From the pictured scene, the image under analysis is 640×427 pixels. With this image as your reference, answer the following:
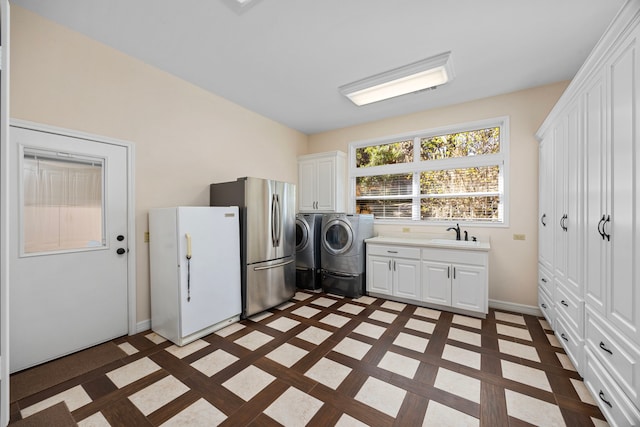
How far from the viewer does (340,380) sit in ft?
6.69

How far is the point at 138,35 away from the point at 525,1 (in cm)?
327

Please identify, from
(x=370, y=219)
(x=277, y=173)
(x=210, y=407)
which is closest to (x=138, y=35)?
(x=277, y=173)

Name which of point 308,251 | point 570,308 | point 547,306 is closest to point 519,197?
point 547,306

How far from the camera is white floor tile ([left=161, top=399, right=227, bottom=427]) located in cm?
162

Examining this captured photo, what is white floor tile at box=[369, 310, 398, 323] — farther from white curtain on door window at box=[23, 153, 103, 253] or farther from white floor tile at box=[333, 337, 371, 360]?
white curtain on door window at box=[23, 153, 103, 253]

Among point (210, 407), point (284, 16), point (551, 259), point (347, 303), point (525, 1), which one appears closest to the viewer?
point (210, 407)

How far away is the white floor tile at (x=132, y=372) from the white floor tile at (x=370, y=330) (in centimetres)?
194

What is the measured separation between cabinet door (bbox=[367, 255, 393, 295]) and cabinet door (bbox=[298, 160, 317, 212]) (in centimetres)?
161

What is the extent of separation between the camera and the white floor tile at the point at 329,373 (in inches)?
79.7

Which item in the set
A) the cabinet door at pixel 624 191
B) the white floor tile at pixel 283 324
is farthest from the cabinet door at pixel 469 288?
the white floor tile at pixel 283 324

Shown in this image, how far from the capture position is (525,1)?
1.97m

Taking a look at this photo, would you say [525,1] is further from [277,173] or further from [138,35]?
[277,173]

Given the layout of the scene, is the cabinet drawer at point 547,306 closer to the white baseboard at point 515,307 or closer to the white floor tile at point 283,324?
the white baseboard at point 515,307

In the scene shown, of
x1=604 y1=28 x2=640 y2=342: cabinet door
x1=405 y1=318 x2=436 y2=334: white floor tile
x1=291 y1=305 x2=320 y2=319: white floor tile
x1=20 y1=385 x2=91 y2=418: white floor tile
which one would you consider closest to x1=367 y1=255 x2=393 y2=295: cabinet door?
x1=405 y1=318 x2=436 y2=334: white floor tile
